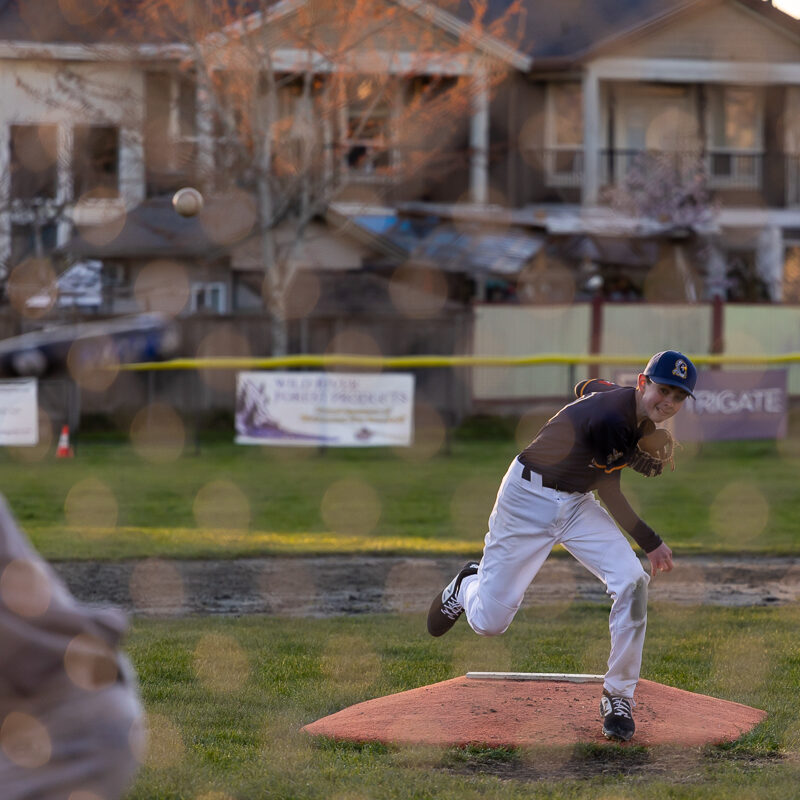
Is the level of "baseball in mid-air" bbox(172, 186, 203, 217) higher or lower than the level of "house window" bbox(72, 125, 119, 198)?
lower

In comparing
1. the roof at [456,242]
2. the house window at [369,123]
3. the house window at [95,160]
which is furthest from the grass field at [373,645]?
the house window at [95,160]

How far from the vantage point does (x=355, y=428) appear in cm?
1770

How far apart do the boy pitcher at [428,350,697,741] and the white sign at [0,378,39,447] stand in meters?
12.7

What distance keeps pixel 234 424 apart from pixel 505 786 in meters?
15.8

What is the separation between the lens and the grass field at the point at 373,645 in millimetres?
5047

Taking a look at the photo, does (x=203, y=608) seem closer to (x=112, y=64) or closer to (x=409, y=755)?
(x=409, y=755)

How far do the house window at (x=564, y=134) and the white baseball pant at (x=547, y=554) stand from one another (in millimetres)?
25460

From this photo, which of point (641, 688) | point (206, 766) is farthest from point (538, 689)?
point (206, 766)

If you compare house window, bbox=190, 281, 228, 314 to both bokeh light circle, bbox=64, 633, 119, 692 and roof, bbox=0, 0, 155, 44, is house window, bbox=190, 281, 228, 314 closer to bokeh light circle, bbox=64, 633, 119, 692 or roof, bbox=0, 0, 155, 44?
roof, bbox=0, 0, 155, 44

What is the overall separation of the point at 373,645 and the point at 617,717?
91.6 inches

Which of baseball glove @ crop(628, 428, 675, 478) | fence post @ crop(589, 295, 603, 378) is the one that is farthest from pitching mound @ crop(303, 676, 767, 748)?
fence post @ crop(589, 295, 603, 378)

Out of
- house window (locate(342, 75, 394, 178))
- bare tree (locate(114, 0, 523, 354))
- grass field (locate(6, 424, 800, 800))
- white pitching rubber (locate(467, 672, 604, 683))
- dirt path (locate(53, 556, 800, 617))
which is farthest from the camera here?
house window (locate(342, 75, 394, 178))

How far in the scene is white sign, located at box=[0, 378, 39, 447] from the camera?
17500mm

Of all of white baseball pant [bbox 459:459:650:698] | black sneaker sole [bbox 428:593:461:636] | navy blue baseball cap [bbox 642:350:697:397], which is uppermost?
navy blue baseball cap [bbox 642:350:697:397]
